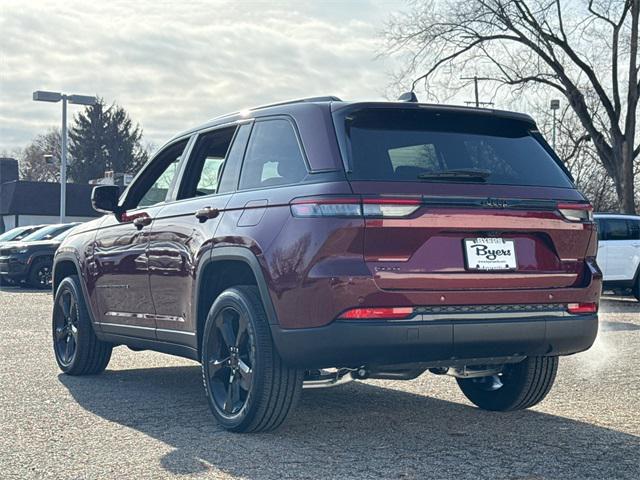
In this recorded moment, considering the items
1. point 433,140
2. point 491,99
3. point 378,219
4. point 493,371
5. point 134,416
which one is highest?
point 491,99

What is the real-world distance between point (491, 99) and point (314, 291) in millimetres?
30628

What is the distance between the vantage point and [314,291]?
5082 millimetres

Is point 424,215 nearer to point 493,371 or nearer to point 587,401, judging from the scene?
point 493,371

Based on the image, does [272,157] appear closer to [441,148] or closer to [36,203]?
[441,148]

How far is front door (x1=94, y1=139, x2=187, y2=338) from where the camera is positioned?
23.1 feet

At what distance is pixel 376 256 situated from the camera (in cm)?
A: 507

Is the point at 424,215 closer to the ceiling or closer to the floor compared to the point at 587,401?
closer to the ceiling

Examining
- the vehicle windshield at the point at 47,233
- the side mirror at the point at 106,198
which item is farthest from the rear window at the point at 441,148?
the vehicle windshield at the point at 47,233

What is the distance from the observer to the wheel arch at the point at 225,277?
543 centimetres

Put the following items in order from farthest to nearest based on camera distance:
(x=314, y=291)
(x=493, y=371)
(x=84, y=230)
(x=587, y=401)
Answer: (x=84, y=230), (x=587, y=401), (x=493, y=371), (x=314, y=291)

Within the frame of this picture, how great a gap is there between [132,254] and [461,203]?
2864 millimetres

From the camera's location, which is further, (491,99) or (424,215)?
(491,99)

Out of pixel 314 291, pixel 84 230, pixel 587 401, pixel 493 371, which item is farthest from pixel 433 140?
pixel 84 230

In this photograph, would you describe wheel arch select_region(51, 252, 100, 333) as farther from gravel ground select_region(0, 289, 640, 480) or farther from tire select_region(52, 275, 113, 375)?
gravel ground select_region(0, 289, 640, 480)
